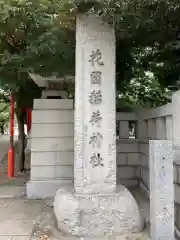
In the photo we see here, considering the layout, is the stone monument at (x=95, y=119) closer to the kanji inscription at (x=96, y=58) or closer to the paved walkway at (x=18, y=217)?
the kanji inscription at (x=96, y=58)

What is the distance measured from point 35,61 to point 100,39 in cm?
180

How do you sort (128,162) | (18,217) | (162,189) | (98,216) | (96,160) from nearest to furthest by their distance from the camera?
(162,189)
(98,216)
(96,160)
(18,217)
(128,162)

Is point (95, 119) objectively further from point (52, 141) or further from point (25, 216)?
point (52, 141)

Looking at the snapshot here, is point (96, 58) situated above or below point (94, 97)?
above

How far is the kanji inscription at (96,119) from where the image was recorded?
15.3 ft

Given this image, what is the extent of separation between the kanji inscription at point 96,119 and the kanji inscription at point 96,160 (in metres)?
0.47

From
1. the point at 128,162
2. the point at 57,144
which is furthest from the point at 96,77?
the point at 128,162

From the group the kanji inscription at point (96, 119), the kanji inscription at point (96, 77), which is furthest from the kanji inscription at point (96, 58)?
the kanji inscription at point (96, 119)

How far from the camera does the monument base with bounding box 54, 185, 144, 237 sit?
425 centimetres

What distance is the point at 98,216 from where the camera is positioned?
4.29m

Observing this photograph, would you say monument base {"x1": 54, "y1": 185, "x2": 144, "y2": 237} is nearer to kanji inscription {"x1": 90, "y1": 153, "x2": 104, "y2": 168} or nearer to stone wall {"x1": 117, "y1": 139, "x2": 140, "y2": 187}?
kanji inscription {"x1": 90, "y1": 153, "x2": 104, "y2": 168}

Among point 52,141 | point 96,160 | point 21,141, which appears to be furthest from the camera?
point 21,141

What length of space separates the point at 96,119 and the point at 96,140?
1.05 ft

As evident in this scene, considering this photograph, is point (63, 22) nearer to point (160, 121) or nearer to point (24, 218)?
point (160, 121)
